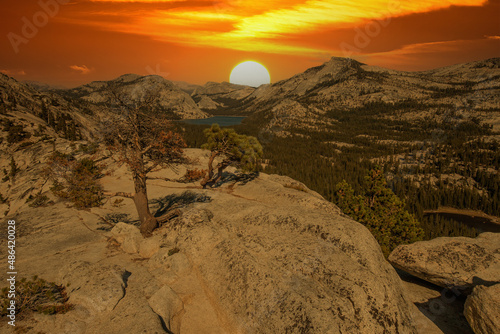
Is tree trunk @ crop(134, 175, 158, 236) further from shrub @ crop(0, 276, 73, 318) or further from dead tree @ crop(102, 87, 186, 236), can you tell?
shrub @ crop(0, 276, 73, 318)

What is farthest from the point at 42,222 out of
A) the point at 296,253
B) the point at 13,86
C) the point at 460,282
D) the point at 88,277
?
the point at 13,86

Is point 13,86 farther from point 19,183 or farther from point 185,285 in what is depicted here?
point 185,285

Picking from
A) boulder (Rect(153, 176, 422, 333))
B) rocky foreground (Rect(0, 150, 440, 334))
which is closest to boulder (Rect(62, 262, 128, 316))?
rocky foreground (Rect(0, 150, 440, 334))

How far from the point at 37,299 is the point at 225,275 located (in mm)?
10044

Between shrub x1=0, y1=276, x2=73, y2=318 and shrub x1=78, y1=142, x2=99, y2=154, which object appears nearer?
shrub x1=0, y1=276, x2=73, y2=318

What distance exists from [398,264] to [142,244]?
23.4 m

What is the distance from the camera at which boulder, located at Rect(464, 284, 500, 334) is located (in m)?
16.1

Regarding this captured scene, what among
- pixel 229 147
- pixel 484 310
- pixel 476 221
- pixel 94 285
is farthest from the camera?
pixel 476 221

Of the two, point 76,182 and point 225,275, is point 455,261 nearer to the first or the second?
point 225,275

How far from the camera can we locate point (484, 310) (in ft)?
54.0

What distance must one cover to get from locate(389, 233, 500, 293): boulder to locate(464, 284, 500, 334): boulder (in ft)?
18.1

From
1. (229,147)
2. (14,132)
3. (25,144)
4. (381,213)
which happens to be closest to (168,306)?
(229,147)

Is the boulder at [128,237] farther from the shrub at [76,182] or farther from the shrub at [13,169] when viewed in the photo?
the shrub at [13,169]

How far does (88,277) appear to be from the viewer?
1578 cm
